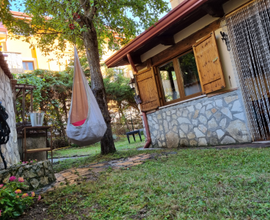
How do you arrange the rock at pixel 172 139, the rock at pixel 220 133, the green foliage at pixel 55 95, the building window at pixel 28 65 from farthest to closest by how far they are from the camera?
the building window at pixel 28 65, the green foliage at pixel 55 95, the rock at pixel 172 139, the rock at pixel 220 133

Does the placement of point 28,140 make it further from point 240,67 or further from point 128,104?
point 128,104

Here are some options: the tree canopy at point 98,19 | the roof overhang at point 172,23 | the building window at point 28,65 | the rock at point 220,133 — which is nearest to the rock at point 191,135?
the rock at point 220,133

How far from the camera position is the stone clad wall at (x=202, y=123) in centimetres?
343

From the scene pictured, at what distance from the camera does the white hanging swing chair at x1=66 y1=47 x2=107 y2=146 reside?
309 centimetres

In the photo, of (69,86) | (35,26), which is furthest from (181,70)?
(69,86)

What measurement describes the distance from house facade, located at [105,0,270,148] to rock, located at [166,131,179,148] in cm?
2

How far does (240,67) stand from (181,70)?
1.29 metres

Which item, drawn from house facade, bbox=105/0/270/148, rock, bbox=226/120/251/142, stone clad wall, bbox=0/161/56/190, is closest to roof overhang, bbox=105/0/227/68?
house facade, bbox=105/0/270/148

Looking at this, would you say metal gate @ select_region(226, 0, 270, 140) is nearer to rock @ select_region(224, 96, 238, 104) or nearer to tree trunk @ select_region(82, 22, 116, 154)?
rock @ select_region(224, 96, 238, 104)

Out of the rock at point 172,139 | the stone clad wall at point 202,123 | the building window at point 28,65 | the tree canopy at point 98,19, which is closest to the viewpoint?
the stone clad wall at point 202,123

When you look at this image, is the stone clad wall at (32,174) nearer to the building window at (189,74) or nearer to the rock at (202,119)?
Answer: the rock at (202,119)

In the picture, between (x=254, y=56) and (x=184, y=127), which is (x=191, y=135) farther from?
(x=254, y=56)

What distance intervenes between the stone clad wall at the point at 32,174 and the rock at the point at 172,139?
8.69 ft

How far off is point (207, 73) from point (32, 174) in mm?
3034
